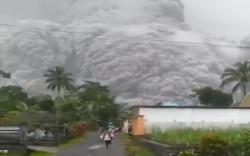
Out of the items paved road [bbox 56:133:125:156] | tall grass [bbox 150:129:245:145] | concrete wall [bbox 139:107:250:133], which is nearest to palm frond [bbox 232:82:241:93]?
concrete wall [bbox 139:107:250:133]

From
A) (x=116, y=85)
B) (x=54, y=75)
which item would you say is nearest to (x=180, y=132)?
(x=54, y=75)

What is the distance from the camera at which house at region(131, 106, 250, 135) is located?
126ft

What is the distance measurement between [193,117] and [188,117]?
1.34 ft

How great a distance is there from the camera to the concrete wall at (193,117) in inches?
1510

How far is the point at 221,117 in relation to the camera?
39000mm

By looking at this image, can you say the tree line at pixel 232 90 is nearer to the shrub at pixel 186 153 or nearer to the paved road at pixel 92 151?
the paved road at pixel 92 151

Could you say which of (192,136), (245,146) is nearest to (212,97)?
(192,136)

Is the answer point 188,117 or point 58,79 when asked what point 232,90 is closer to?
point 58,79

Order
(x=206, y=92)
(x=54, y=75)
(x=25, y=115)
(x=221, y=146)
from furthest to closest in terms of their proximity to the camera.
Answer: (x=54, y=75), (x=206, y=92), (x=25, y=115), (x=221, y=146)

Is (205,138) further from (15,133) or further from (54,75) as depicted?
(54,75)

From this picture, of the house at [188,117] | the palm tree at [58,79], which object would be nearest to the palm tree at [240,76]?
the palm tree at [58,79]

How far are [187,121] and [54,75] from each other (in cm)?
8449

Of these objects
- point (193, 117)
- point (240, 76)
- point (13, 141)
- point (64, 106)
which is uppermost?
point (240, 76)

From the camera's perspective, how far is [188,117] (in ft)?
131
